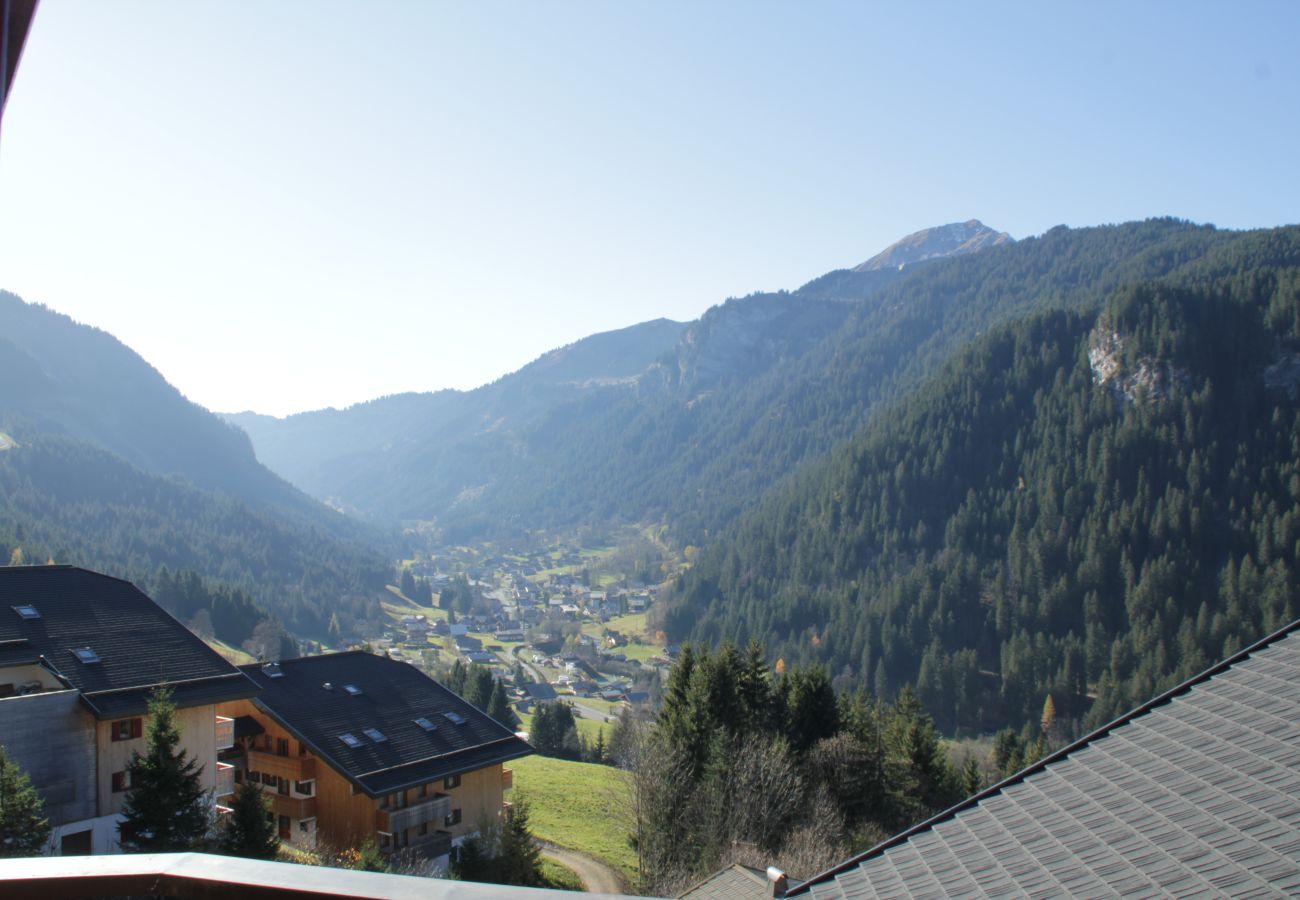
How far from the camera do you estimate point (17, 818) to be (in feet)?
56.0

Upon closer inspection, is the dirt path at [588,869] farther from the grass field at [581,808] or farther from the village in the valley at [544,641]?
the village in the valley at [544,641]

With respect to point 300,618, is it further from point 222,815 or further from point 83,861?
point 83,861

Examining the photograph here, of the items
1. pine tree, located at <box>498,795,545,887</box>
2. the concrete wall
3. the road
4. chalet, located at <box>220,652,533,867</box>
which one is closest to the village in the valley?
the road

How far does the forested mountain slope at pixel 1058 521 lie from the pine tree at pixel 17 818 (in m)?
101

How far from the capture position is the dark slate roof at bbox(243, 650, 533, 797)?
28.6 metres

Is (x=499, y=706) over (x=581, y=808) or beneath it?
beneath

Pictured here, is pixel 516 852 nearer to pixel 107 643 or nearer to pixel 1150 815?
pixel 107 643

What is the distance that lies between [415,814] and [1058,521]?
126331mm

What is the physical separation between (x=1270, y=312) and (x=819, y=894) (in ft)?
573

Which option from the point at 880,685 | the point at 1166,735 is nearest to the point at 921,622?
the point at 880,685

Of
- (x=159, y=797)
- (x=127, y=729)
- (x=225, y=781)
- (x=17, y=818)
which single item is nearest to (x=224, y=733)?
(x=225, y=781)

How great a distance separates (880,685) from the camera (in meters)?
117

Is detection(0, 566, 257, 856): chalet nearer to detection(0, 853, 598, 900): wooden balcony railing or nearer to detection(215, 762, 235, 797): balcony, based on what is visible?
→ detection(215, 762, 235, 797): balcony

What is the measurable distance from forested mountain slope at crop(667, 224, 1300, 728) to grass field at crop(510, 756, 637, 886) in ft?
236
